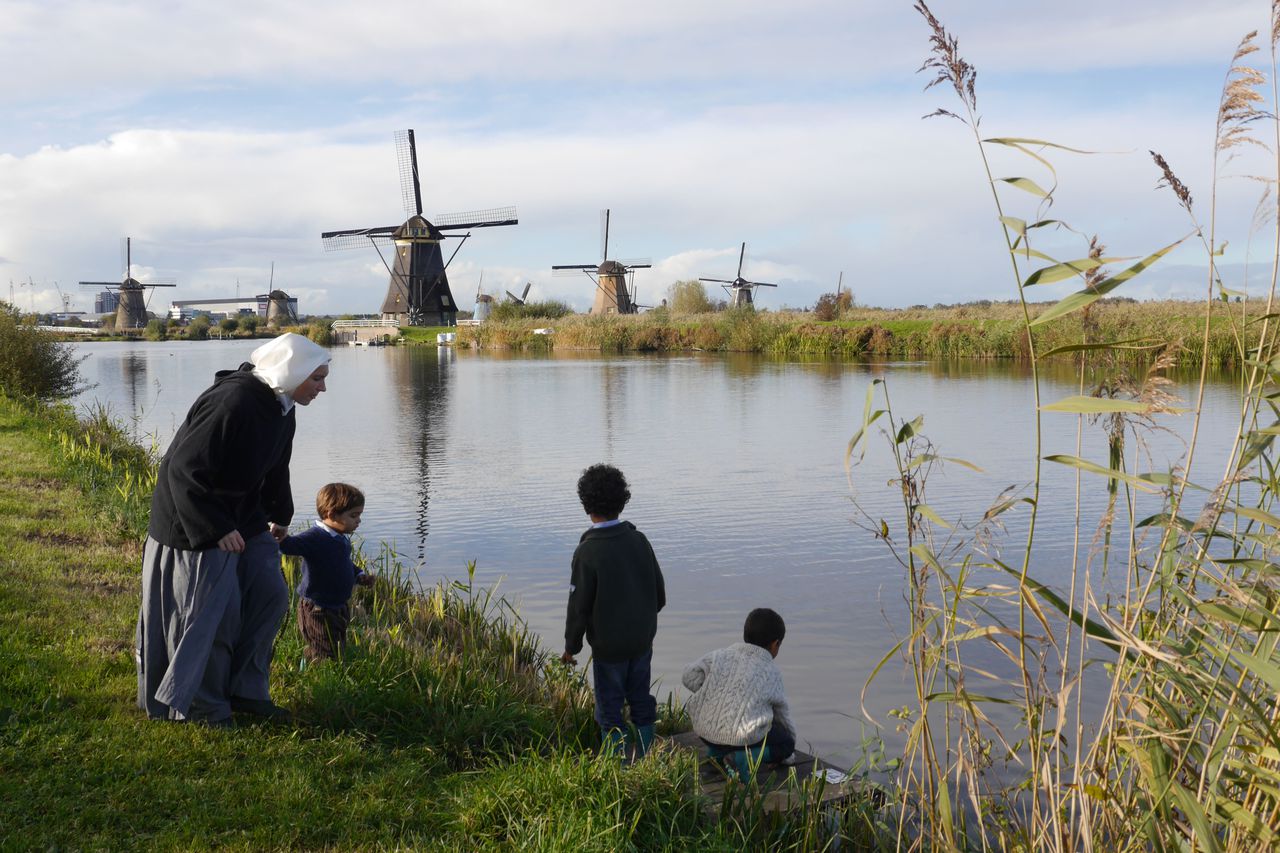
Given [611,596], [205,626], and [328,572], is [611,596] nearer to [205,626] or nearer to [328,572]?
[328,572]

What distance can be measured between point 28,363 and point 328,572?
15405 mm

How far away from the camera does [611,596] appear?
3965 mm

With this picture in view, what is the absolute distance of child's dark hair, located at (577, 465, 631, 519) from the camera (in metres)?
3.97

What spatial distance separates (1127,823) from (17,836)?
114 inches

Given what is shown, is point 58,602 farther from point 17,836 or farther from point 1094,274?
point 1094,274

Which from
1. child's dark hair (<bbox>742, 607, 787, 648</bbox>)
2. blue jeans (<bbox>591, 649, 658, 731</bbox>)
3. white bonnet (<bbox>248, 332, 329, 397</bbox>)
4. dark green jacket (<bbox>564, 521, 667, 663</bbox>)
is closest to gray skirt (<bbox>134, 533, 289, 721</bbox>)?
white bonnet (<bbox>248, 332, 329, 397</bbox>)

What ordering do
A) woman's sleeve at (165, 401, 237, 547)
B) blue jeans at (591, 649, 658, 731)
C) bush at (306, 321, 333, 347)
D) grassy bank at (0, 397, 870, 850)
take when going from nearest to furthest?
grassy bank at (0, 397, 870, 850) → woman's sleeve at (165, 401, 237, 547) → blue jeans at (591, 649, 658, 731) → bush at (306, 321, 333, 347)

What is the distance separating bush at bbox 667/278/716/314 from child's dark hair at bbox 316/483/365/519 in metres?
59.1

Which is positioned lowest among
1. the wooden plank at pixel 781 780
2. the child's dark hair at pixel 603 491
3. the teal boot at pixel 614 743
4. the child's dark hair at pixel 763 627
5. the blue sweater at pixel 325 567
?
the wooden plank at pixel 781 780

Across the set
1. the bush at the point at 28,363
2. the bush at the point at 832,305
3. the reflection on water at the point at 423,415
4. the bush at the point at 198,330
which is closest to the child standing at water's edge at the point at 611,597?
the reflection on water at the point at 423,415

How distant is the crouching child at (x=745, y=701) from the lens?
3.79m

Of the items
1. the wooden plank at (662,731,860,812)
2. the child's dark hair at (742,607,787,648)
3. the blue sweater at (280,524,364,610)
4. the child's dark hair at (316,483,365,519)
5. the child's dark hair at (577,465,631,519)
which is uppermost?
the child's dark hair at (577,465,631,519)

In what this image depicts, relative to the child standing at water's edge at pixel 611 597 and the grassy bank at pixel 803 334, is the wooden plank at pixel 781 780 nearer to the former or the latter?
the child standing at water's edge at pixel 611 597

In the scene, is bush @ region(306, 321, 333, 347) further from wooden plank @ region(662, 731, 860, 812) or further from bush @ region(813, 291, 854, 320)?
wooden plank @ region(662, 731, 860, 812)
